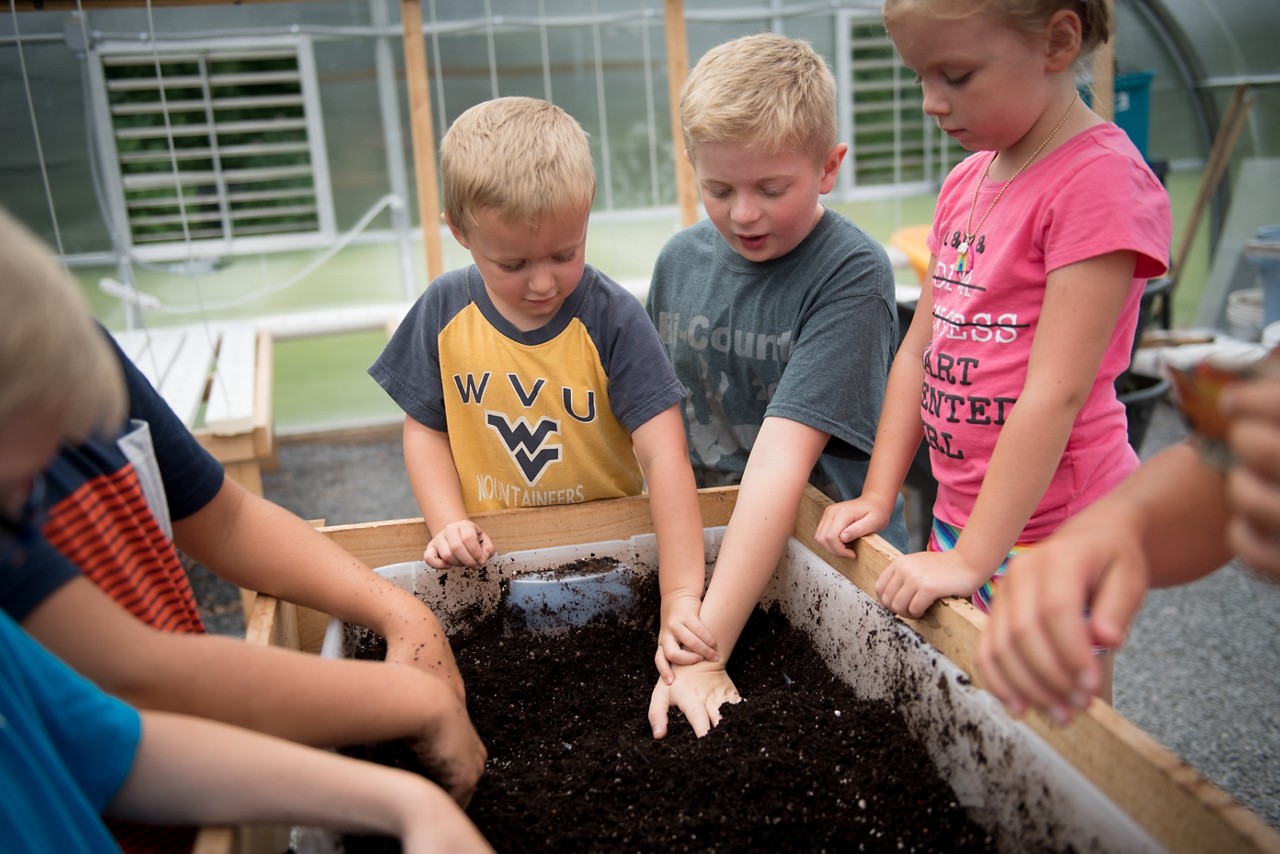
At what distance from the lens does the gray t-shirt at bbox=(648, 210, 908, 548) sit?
3.59 ft

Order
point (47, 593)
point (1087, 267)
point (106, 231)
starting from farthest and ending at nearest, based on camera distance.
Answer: point (106, 231) < point (1087, 267) < point (47, 593)

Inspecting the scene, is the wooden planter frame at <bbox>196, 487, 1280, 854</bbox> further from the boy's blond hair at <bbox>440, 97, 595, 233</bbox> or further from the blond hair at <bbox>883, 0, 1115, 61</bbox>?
the blond hair at <bbox>883, 0, 1115, 61</bbox>

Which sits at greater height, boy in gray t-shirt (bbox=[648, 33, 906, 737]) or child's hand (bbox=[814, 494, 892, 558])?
boy in gray t-shirt (bbox=[648, 33, 906, 737])

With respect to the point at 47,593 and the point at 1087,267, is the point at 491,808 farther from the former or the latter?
the point at 1087,267

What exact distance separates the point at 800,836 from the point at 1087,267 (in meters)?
0.55

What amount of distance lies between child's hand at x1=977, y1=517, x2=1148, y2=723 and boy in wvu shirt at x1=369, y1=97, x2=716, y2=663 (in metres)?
0.47

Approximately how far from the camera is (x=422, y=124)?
103 inches

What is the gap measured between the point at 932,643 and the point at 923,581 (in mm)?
58

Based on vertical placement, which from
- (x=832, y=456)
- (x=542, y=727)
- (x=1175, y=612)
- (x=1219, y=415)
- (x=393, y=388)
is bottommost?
(x=1175, y=612)

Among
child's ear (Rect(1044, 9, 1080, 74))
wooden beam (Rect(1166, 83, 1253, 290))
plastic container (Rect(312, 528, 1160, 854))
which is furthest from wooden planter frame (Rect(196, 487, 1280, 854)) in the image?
wooden beam (Rect(1166, 83, 1253, 290))

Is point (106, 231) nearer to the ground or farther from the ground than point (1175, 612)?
farther from the ground

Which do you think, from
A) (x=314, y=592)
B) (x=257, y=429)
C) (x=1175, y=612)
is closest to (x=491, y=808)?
(x=314, y=592)

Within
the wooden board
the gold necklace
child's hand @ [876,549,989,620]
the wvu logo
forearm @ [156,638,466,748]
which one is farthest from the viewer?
the wooden board

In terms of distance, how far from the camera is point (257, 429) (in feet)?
6.09
